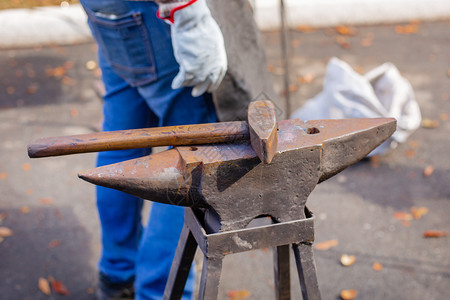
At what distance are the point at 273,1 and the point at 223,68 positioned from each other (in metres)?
4.77

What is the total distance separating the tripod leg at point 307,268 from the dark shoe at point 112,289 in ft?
4.06

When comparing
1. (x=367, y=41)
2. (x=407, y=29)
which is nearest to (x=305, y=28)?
(x=367, y=41)

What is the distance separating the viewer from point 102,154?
2307mm

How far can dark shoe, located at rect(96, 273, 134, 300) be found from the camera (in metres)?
2.59

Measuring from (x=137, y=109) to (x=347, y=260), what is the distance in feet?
5.27

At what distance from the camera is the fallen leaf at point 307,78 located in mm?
5020

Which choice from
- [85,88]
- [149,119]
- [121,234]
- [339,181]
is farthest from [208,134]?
[85,88]

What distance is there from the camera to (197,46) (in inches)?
71.0

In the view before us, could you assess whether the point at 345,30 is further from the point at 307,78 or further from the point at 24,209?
the point at 24,209

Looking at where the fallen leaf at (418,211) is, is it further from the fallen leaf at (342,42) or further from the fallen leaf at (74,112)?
the fallen leaf at (74,112)

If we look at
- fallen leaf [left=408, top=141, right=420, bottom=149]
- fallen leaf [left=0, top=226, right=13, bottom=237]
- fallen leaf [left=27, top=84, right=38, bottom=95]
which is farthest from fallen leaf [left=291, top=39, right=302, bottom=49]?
fallen leaf [left=0, top=226, right=13, bottom=237]

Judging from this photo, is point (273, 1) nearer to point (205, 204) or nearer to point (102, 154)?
point (102, 154)

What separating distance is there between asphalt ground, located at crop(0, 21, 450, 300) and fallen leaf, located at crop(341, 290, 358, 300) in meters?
0.03

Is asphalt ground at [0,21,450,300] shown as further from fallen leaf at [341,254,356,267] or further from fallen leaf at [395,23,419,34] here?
fallen leaf at [395,23,419,34]
